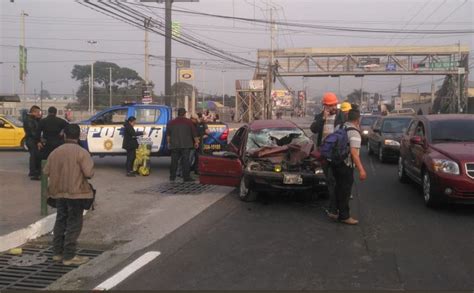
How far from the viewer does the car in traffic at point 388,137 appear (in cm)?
1584

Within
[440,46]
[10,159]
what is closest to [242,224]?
[10,159]

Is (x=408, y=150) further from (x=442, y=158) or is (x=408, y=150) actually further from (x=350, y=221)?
(x=350, y=221)

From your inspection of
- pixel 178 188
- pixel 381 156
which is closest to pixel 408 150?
pixel 178 188

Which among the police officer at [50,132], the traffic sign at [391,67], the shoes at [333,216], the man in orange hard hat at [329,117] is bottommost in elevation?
the shoes at [333,216]

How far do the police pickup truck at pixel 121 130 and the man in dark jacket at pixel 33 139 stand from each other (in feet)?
4.78

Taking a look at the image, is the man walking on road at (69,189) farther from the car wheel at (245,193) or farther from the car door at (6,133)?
the car door at (6,133)

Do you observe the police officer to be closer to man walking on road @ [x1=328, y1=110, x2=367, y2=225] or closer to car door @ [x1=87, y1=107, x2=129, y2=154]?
car door @ [x1=87, y1=107, x2=129, y2=154]

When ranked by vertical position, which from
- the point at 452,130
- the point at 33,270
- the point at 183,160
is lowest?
the point at 33,270

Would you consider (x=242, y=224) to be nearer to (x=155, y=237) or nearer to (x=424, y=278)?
(x=155, y=237)

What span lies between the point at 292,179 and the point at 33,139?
7308 millimetres

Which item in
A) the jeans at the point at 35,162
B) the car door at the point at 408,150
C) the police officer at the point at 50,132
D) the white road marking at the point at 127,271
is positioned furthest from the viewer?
the jeans at the point at 35,162

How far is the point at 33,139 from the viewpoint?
13023 mm

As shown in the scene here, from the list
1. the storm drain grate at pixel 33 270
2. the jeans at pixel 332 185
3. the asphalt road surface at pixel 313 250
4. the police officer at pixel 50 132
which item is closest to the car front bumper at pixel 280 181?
the asphalt road surface at pixel 313 250

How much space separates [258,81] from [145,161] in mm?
40401
